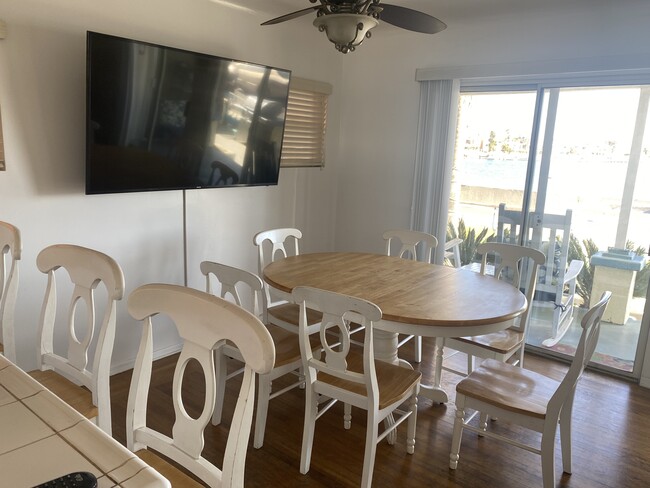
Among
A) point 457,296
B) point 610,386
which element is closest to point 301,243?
point 457,296

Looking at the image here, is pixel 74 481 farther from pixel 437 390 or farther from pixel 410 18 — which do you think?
pixel 437 390

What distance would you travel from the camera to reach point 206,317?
119 centimetres

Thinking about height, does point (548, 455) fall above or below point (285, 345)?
below

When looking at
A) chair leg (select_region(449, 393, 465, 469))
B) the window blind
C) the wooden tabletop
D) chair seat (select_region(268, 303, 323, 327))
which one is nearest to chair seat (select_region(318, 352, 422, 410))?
chair leg (select_region(449, 393, 465, 469))

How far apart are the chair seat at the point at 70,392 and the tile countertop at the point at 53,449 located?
52cm

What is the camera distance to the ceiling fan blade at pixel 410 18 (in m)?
2.13

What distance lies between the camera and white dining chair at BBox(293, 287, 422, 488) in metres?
1.96

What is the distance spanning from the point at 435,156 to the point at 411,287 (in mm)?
1909

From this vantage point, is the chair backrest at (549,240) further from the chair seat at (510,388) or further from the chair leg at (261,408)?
the chair leg at (261,408)

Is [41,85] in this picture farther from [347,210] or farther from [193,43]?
[347,210]

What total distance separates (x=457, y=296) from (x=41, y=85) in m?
2.48

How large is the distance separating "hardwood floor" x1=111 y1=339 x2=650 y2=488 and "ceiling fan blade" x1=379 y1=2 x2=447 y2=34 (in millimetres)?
2121

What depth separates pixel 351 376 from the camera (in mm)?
2061

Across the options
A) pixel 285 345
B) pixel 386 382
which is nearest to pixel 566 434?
pixel 386 382
